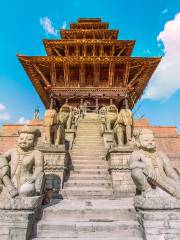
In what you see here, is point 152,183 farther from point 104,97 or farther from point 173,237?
point 104,97

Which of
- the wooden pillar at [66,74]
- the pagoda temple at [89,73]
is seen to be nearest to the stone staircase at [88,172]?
the pagoda temple at [89,73]

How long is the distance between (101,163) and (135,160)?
3.34m

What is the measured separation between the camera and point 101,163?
6.58 m

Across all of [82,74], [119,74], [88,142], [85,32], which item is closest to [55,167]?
[88,142]

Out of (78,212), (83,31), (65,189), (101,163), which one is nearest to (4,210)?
(78,212)

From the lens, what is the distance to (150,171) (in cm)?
316

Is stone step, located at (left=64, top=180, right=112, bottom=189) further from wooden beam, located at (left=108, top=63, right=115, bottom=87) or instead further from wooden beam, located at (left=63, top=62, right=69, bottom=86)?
wooden beam, located at (left=63, top=62, right=69, bottom=86)

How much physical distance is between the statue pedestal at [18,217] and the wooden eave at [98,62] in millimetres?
18224

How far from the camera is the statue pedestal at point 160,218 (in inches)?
105

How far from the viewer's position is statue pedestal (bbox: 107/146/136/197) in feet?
16.5

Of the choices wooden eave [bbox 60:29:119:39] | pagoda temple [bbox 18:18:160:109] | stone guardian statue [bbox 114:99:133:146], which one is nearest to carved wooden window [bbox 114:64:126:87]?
pagoda temple [bbox 18:18:160:109]

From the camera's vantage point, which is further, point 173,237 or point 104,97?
point 104,97

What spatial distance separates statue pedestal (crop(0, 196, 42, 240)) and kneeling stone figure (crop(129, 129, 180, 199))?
1.77 m

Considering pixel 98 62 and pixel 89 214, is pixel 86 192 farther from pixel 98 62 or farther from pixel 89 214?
pixel 98 62
